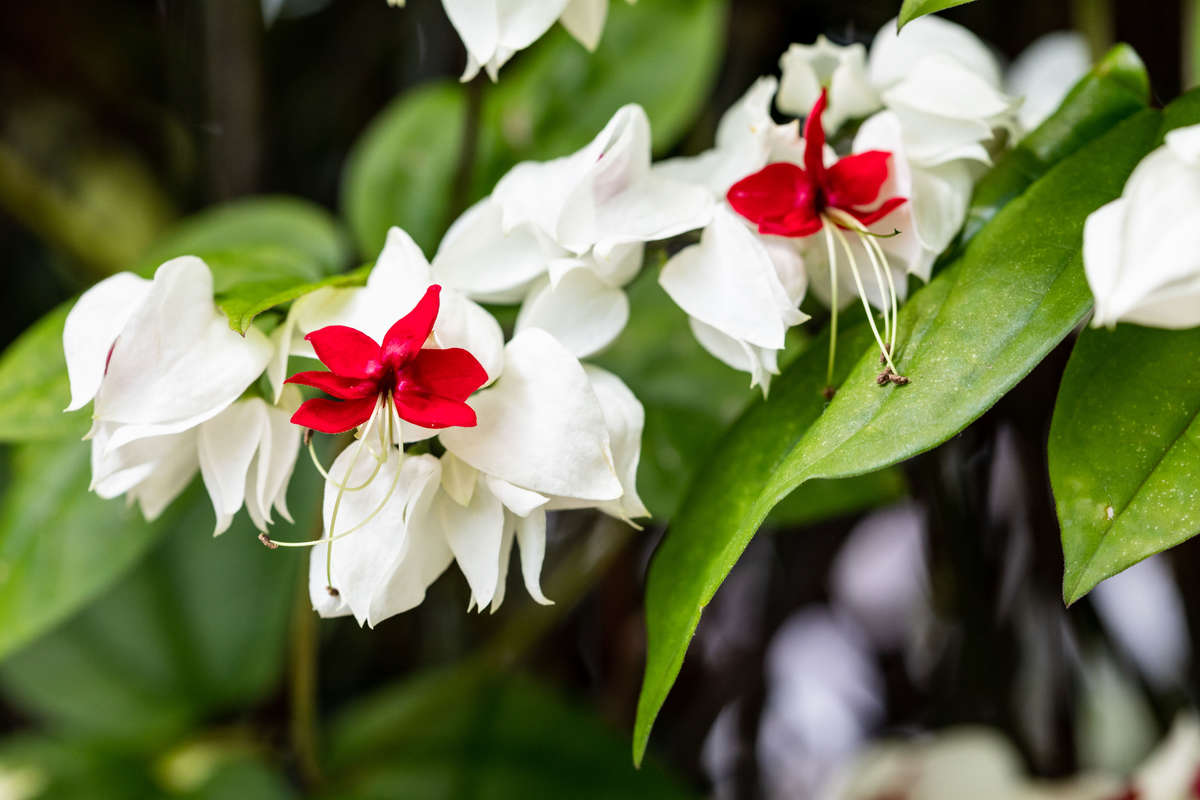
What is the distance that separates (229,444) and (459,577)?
1.30ft

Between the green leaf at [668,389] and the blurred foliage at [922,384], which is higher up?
the blurred foliage at [922,384]

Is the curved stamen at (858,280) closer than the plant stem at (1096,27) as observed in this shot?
Yes

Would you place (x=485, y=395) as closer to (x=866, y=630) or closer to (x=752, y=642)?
(x=752, y=642)

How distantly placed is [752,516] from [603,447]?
4 centimetres

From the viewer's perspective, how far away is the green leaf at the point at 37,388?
0.32 m

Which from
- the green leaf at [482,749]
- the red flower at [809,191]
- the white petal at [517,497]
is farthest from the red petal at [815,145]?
the green leaf at [482,749]

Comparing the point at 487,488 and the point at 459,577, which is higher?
the point at 487,488

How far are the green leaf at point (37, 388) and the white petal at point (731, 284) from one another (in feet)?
0.60

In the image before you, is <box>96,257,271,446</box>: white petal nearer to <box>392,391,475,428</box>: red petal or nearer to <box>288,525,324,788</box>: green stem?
<box>392,391,475,428</box>: red petal

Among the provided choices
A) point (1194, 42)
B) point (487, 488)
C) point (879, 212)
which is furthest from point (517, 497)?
point (1194, 42)

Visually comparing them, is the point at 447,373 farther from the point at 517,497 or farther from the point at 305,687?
the point at 305,687

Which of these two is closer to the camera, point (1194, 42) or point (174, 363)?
point (174, 363)

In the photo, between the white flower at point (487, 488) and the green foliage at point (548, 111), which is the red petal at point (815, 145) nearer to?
the white flower at point (487, 488)

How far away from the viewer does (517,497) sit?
0.24 meters
